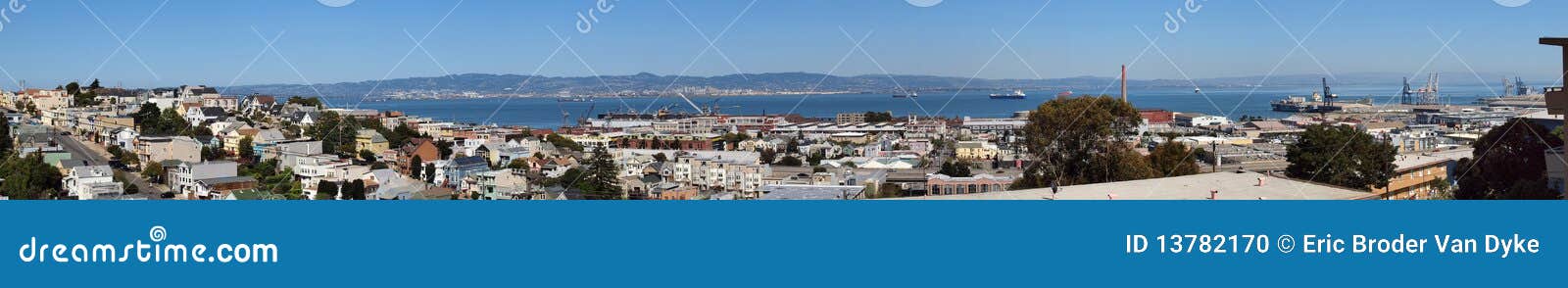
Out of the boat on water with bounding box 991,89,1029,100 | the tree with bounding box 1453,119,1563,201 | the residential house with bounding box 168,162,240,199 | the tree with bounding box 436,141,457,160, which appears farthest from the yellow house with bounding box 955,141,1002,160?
the residential house with bounding box 168,162,240,199

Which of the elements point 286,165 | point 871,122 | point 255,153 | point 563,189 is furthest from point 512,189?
point 871,122

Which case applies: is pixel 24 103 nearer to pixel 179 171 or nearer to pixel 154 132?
pixel 154 132

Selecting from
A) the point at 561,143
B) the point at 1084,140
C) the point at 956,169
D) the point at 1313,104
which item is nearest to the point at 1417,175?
the point at 1313,104

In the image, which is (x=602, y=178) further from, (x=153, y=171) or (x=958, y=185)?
(x=153, y=171)

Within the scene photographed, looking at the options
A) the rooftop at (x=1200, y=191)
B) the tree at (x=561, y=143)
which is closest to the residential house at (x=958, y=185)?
the rooftop at (x=1200, y=191)

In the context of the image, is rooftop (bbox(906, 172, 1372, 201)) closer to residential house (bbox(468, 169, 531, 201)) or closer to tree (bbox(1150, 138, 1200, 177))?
tree (bbox(1150, 138, 1200, 177))
